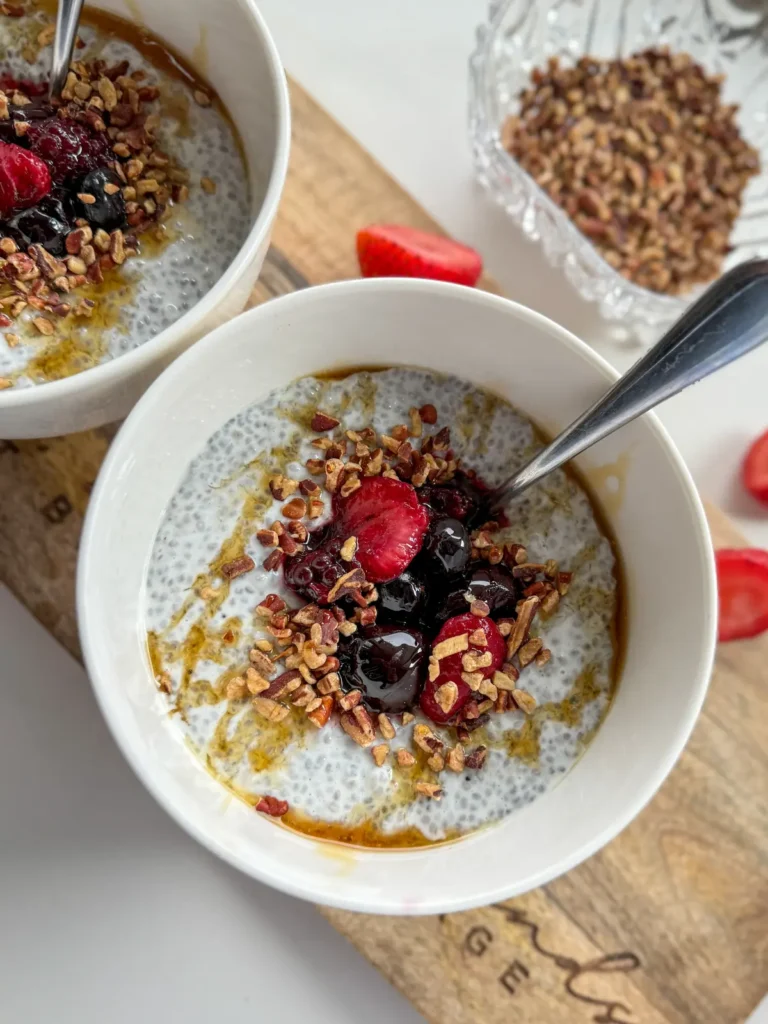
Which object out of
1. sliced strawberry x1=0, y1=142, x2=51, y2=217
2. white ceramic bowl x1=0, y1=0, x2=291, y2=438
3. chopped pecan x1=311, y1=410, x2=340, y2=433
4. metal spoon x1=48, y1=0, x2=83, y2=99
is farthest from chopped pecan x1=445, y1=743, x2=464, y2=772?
metal spoon x1=48, y1=0, x2=83, y2=99

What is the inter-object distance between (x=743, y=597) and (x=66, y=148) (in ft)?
3.35

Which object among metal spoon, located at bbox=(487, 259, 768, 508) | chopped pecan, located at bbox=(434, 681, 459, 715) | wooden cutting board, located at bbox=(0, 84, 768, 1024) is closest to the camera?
metal spoon, located at bbox=(487, 259, 768, 508)

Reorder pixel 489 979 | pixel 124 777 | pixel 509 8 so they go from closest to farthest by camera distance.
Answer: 1. pixel 489 979
2. pixel 124 777
3. pixel 509 8

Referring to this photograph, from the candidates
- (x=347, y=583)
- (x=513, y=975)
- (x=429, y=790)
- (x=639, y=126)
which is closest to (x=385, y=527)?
(x=347, y=583)

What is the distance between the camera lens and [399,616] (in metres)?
1.06

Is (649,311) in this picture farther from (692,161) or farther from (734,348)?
(734,348)

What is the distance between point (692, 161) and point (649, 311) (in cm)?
35

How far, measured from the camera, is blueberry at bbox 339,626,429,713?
40.0 inches

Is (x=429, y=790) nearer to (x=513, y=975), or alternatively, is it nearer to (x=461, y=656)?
(x=461, y=656)

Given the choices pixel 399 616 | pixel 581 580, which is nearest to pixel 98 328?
pixel 399 616

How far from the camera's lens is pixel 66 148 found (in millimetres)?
1086

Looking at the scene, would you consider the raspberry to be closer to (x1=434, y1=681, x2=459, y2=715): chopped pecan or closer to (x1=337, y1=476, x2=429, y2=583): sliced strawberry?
(x1=337, y1=476, x2=429, y2=583): sliced strawberry

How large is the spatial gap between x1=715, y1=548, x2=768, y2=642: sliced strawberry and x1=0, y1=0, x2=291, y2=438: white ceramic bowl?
0.74 metres

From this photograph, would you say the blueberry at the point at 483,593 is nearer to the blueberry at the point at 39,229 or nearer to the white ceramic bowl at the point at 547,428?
the white ceramic bowl at the point at 547,428
